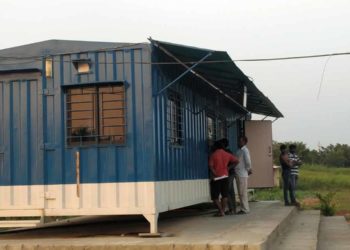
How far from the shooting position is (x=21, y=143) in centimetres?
877

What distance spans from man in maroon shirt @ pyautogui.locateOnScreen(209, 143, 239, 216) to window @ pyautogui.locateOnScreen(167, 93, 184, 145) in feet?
3.34

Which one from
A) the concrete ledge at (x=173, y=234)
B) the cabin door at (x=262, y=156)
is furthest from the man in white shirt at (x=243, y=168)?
the cabin door at (x=262, y=156)

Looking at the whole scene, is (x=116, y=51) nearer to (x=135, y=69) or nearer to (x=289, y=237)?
(x=135, y=69)

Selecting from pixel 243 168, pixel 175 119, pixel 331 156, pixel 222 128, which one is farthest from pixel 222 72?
pixel 331 156

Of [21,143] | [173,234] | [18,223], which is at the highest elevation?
[21,143]

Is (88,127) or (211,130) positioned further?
(211,130)

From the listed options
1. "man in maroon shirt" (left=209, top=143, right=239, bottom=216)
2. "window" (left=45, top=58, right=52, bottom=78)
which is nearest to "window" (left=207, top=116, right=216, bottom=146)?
"man in maroon shirt" (left=209, top=143, right=239, bottom=216)

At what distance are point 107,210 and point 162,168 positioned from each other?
3.60 feet

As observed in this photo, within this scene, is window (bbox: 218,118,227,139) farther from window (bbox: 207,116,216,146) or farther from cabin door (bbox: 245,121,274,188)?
cabin door (bbox: 245,121,274,188)

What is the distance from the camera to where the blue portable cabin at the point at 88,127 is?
8.32m

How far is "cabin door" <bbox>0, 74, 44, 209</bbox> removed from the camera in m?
8.67

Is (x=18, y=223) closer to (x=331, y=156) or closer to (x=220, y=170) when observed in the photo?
(x=220, y=170)

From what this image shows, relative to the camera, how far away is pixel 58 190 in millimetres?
8555

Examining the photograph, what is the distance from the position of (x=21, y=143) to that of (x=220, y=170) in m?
3.99
